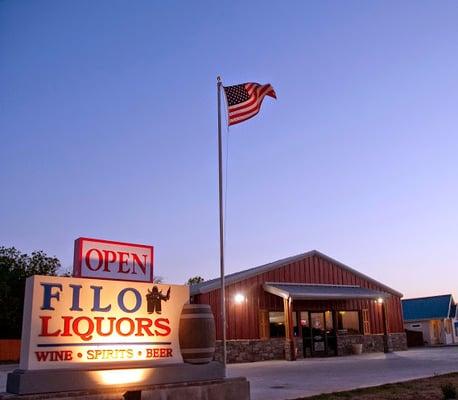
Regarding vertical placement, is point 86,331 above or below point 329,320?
below

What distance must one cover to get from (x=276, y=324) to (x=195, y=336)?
17.1 meters

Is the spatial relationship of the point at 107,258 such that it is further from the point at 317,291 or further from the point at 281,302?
the point at 317,291

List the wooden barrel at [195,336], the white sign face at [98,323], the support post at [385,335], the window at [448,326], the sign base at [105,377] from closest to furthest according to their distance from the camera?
the sign base at [105,377] < the white sign face at [98,323] < the wooden barrel at [195,336] < the support post at [385,335] < the window at [448,326]

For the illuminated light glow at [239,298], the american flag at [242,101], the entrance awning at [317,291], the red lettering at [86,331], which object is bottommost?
the red lettering at [86,331]

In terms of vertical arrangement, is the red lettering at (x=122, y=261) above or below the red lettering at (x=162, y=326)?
above

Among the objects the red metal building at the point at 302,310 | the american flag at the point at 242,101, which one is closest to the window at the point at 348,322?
the red metal building at the point at 302,310

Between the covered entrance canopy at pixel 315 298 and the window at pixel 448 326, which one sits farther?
the window at pixel 448 326

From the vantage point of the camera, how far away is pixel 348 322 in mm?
28172

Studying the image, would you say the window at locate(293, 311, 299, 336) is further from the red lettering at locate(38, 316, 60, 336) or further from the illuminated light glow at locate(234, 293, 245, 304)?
the red lettering at locate(38, 316, 60, 336)

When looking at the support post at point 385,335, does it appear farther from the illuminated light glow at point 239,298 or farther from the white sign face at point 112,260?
the white sign face at point 112,260

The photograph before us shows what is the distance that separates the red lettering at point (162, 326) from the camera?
909 centimetres

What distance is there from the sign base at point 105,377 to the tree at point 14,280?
26543 millimetres

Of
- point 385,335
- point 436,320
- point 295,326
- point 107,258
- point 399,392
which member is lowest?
point 399,392

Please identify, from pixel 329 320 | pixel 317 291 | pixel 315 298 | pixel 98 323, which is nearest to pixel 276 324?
pixel 315 298
